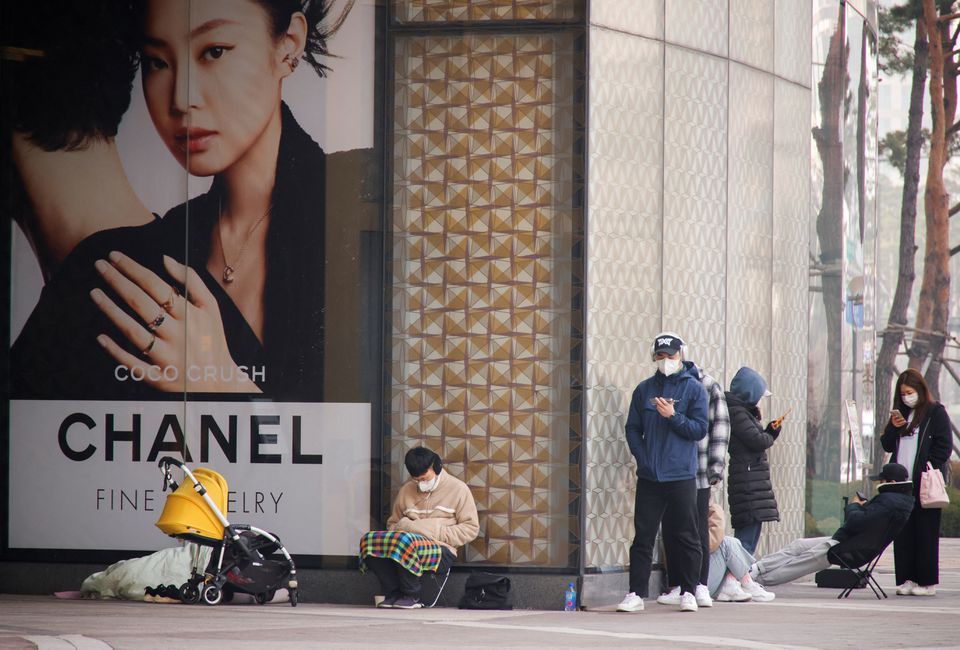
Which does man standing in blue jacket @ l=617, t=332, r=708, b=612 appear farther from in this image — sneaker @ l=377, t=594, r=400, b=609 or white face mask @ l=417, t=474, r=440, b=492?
sneaker @ l=377, t=594, r=400, b=609

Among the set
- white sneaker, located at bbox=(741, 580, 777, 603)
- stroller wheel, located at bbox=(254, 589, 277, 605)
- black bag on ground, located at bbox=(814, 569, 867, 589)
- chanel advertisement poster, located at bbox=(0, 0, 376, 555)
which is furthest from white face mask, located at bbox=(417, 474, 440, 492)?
black bag on ground, located at bbox=(814, 569, 867, 589)

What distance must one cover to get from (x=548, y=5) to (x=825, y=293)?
536 centimetres

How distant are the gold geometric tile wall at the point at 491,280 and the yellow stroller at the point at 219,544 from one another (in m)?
1.14

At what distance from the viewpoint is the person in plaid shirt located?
11.4 metres

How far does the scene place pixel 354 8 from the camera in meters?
12.0

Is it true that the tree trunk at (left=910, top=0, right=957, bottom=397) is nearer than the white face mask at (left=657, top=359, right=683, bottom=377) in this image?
No

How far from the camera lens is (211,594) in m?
11.1

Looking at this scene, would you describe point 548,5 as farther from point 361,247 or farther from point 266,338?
point 266,338

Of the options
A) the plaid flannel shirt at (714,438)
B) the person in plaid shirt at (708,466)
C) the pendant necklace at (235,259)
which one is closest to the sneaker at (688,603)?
the person in plaid shirt at (708,466)

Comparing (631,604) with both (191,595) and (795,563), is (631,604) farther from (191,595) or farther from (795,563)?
(191,595)

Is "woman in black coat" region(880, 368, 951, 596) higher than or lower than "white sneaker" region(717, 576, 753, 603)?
higher

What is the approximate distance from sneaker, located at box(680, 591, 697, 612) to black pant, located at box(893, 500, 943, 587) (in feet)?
8.24

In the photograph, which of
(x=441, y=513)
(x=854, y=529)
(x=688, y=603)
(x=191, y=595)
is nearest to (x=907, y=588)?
(x=854, y=529)

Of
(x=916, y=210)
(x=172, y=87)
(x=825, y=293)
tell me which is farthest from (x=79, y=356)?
(x=916, y=210)
